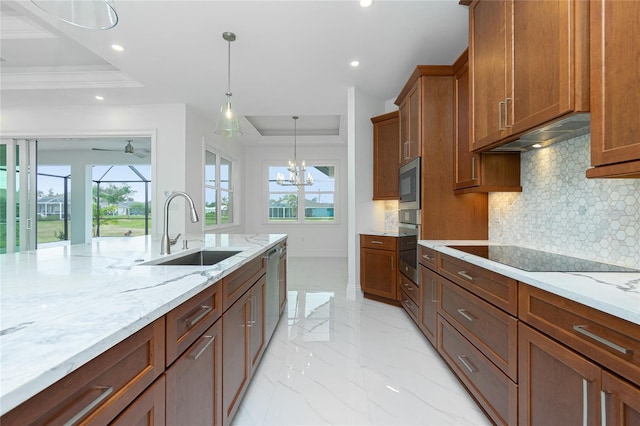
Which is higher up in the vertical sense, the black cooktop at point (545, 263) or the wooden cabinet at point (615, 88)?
the wooden cabinet at point (615, 88)

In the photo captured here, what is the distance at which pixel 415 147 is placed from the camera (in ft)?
9.34

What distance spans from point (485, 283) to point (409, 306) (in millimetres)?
1466

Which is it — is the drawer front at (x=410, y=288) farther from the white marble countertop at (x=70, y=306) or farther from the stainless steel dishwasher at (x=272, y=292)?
the white marble countertop at (x=70, y=306)

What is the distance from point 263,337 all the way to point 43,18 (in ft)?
10.6

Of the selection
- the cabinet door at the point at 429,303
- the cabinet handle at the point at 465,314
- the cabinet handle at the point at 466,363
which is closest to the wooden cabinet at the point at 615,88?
the cabinet handle at the point at 465,314

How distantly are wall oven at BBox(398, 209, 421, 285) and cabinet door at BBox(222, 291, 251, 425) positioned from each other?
1627mm

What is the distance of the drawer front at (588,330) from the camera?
0.80 m

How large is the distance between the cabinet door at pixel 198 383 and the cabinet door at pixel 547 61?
Answer: 5.84 feet

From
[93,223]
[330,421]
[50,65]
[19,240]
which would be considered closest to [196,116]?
[50,65]

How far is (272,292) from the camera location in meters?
2.43

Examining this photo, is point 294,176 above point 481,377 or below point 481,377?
Result: above

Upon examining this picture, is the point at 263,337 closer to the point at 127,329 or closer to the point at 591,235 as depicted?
the point at 127,329

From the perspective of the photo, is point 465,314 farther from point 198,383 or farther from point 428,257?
point 198,383

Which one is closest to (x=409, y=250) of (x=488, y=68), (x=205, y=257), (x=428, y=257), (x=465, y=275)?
(x=428, y=257)
